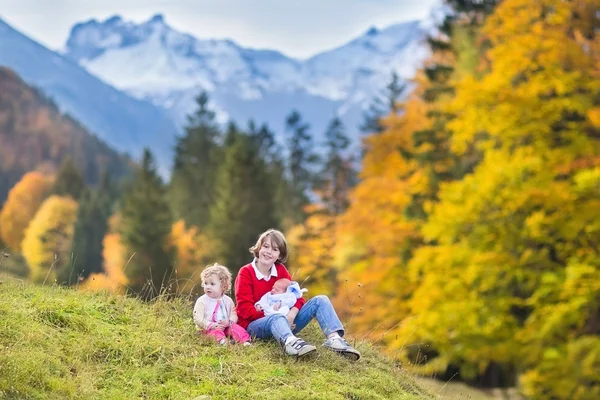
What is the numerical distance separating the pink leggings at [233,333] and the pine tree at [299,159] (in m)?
54.5

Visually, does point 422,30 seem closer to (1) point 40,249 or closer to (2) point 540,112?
(2) point 540,112

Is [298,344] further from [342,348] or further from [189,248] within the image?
[189,248]

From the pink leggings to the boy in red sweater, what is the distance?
118 millimetres

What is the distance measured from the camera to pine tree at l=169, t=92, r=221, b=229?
5625 cm

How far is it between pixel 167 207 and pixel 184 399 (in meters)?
40.7

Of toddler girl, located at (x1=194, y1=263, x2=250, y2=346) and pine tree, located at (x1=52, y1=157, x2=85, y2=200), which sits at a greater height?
pine tree, located at (x1=52, y1=157, x2=85, y2=200)

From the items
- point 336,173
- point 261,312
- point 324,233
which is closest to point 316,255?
point 324,233

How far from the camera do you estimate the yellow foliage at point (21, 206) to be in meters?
92.0

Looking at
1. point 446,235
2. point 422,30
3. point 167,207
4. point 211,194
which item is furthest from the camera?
point 211,194

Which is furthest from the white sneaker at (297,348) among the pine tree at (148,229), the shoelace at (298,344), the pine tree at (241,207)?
the pine tree at (148,229)

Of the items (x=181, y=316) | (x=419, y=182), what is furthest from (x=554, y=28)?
(x=181, y=316)

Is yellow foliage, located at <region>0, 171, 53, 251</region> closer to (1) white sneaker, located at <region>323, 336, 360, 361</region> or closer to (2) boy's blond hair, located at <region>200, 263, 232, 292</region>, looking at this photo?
(2) boy's blond hair, located at <region>200, 263, 232, 292</region>

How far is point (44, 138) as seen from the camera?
412 ft

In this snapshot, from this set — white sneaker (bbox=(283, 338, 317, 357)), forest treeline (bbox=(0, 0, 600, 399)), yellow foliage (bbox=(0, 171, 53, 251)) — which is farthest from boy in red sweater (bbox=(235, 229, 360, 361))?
yellow foliage (bbox=(0, 171, 53, 251))
